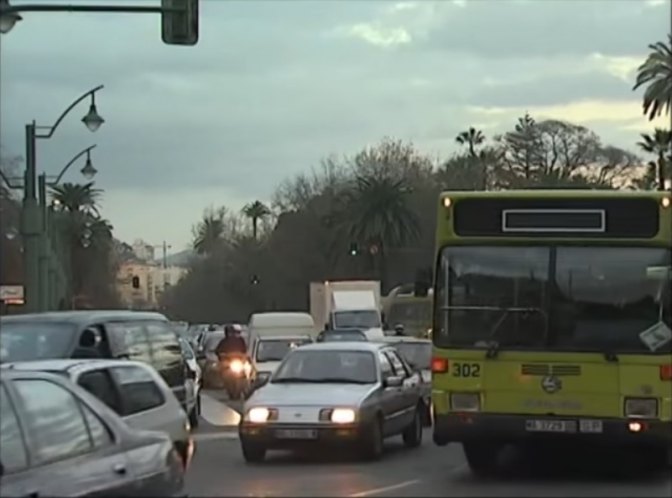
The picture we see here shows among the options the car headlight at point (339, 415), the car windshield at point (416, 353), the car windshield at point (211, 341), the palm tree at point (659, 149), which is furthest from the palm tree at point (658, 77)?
the car headlight at point (339, 415)

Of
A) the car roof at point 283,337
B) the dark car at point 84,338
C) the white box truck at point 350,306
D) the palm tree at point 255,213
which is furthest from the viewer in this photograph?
the palm tree at point 255,213

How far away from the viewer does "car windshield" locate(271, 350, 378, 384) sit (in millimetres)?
18547

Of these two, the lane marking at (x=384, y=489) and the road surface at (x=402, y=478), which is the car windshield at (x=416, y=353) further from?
the lane marking at (x=384, y=489)

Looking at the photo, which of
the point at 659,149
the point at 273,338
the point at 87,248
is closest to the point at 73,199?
the point at 87,248

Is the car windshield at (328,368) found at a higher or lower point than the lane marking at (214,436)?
higher

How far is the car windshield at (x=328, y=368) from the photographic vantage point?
1855cm

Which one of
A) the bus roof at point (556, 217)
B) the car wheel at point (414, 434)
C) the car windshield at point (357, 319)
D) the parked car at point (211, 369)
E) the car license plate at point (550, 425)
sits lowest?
the parked car at point (211, 369)

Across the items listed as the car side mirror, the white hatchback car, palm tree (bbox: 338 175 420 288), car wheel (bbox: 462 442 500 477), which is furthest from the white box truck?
the white hatchback car

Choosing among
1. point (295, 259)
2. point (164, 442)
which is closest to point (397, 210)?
point (295, 259)

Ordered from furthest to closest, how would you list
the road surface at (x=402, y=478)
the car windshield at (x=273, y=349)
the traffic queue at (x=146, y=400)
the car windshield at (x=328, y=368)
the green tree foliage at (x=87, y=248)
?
1. the green tree foliage at (x=87, y=248)
2. the car windshield at (x=273, y=349)
3. the car windshield at (x=328, y=368)
4. the road surface at (x=402, y=478)
5. the traffic queue at (x=146, y=400)

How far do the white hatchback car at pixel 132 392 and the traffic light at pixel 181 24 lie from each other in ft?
31.3

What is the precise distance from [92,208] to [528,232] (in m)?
87.6

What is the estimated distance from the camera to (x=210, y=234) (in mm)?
144375

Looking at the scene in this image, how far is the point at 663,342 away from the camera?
14.6m
